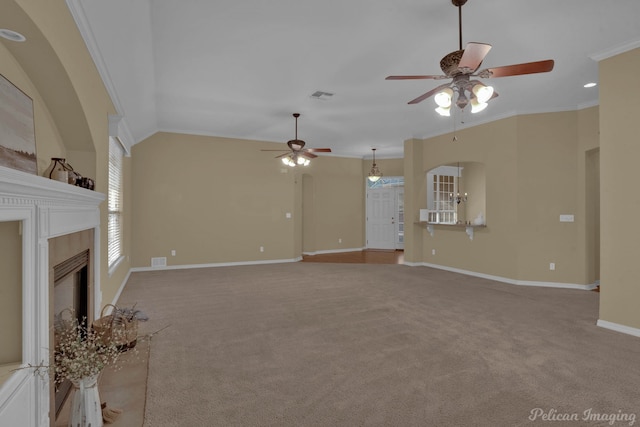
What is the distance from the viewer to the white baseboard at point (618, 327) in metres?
3.62

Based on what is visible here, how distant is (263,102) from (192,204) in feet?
10.6

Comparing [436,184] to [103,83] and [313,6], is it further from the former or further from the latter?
[103,83]

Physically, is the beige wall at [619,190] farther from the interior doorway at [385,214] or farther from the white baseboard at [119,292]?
the interior doorway at [385,214]

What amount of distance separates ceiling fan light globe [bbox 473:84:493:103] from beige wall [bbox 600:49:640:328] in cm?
182

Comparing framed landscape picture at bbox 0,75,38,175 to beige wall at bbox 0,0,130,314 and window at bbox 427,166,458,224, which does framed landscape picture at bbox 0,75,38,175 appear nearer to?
beige wall at bbox 0,0,130,314

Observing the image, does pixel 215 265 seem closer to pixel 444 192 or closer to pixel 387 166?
pixel 387 166

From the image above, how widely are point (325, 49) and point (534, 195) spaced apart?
4.56 metres

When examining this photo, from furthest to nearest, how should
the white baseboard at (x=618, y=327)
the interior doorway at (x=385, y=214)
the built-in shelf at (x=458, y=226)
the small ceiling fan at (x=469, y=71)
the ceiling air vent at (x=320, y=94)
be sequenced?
the interior doorway at (x=385, y=214) < the built-in shelf at (x=458, y=226) < the ceiling air vent at (x=320, y=94) < the white baseboard at (x=618, y=327) < the small ceiling fan at (x=469, y=71)

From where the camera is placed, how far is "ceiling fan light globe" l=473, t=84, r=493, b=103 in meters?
3.02

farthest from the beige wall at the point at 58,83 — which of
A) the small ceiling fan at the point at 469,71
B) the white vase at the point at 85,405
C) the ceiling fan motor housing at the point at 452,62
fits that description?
the ceiling fan motor housing at the point at 452,62

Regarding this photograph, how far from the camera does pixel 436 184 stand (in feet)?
30.7

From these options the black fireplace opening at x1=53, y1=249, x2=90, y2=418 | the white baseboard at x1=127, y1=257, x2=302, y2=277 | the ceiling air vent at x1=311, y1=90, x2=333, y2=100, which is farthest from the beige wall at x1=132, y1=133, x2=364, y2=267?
the black fireplace opening at x1=53, y1=249, x2=90, y2=418

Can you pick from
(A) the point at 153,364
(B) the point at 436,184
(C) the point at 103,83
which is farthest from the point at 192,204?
(B) the point at 436,184

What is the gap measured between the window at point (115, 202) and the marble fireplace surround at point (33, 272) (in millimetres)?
2930
